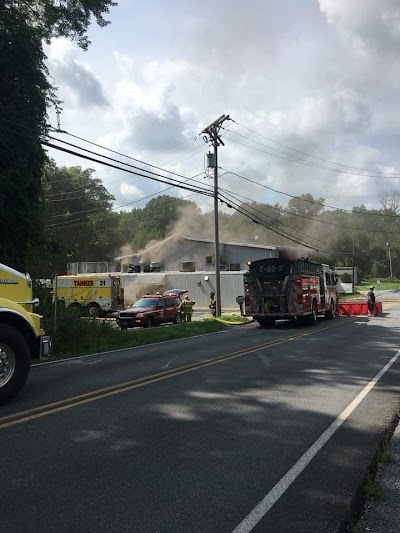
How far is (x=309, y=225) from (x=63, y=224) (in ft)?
137

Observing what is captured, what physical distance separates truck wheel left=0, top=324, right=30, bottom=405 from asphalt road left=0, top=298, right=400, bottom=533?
0.22m

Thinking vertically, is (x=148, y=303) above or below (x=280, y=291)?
below

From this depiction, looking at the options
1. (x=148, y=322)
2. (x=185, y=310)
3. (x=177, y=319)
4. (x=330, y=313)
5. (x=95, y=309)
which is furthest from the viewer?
(x=95, y=309)

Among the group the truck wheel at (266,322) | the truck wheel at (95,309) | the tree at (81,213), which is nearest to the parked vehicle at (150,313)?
the truck wheel at (266,322)

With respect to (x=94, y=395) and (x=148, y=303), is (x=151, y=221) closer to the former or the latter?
(x=148, y=303)

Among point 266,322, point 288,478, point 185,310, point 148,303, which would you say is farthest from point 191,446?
point 185,310

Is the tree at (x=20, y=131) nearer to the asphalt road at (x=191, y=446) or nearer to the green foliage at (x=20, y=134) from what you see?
the green foliage at (x=20, y=134)

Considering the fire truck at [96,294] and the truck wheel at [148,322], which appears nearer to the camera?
the truck wheel at [148,322]

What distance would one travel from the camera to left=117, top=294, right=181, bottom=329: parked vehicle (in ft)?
72.3

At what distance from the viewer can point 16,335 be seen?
6.41 metres

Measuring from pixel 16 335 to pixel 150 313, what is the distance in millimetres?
16357

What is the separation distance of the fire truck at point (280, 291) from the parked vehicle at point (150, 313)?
530 centimetres

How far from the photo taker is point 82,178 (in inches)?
2509

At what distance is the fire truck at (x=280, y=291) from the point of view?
1888 centimetres
